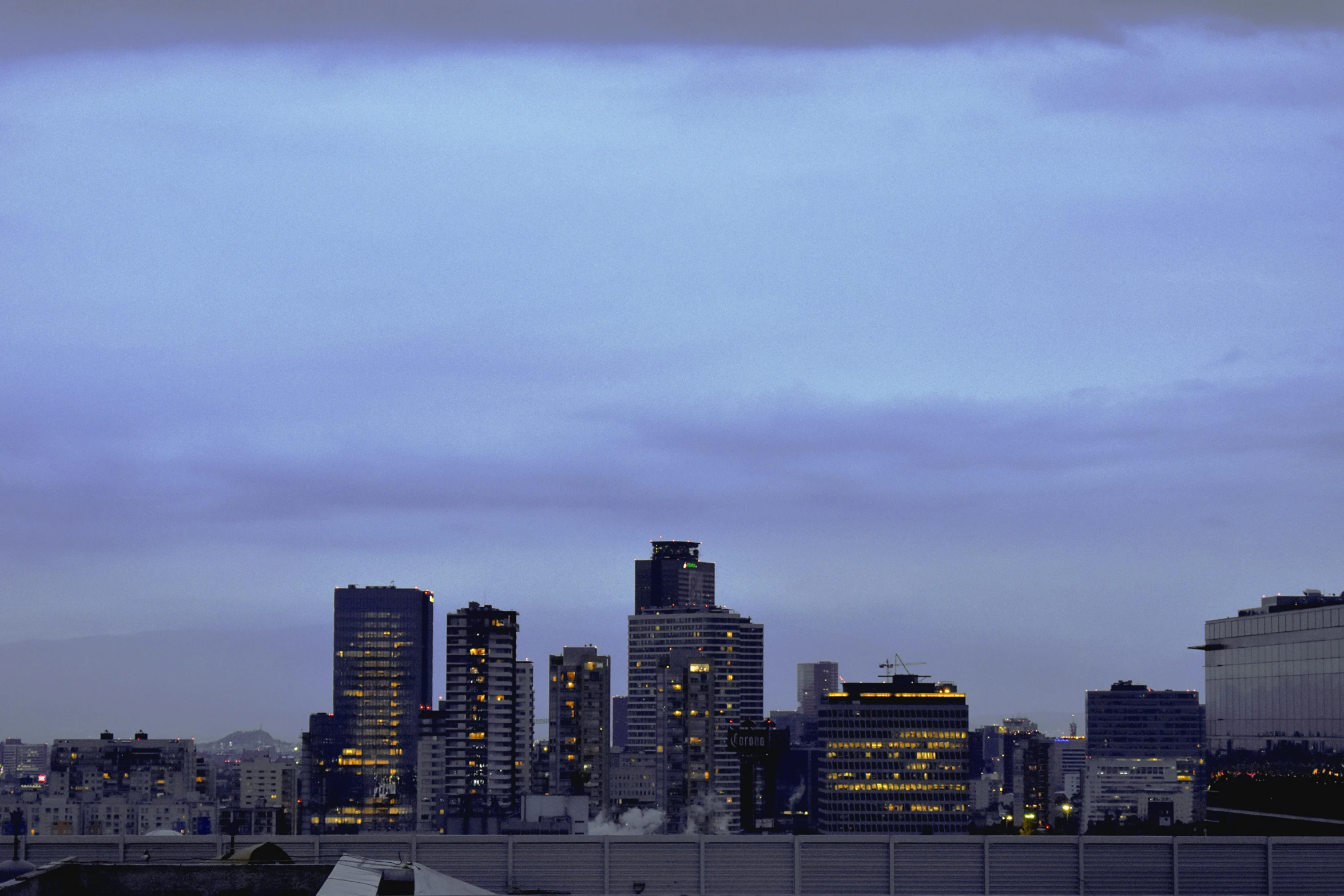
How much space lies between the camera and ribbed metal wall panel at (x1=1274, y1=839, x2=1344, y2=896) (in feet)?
166

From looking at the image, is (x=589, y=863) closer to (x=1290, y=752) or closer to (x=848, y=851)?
(x=848, y=851)

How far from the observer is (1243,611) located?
127000mm

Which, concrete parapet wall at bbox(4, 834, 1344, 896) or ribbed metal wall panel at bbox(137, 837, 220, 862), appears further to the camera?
ribbed metal wall panel at bbox(137, 837, 220, 862)

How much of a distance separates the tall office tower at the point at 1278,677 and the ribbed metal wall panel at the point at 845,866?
2436 inches

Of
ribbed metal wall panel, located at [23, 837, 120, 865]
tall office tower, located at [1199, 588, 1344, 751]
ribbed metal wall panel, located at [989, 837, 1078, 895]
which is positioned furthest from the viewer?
tall office tower, located at [1199, 588, 1344, 751]

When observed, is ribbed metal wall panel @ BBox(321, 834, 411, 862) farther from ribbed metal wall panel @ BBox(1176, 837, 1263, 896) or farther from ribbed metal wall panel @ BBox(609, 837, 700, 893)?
ribbed metal wall panel @ BBox(1176, 837, 1263, 896)

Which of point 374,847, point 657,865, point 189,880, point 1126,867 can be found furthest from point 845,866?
point 189,880

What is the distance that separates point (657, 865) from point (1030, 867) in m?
12.3

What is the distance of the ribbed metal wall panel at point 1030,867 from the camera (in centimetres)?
4991

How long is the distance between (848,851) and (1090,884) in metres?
8.04

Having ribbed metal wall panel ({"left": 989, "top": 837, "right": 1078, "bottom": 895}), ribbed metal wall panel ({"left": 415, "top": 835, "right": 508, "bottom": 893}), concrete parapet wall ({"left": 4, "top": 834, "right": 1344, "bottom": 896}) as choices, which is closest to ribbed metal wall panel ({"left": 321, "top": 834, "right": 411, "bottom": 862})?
concrete parapet wall ({"left": 4, "top": 834, "right": 1344, "bottom": 896})

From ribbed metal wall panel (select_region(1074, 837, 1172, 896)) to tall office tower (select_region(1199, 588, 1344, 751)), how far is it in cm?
5633

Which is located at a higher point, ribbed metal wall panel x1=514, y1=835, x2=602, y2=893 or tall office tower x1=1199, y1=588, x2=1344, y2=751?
tall office tower x1=1199, y1=588, x2=1344, y2=751

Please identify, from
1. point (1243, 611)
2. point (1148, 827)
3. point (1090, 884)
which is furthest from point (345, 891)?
point (1148, 827)
